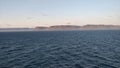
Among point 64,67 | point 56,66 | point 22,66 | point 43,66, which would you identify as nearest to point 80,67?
point 64,67

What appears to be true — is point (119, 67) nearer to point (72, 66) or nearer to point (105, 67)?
point (105, 67)

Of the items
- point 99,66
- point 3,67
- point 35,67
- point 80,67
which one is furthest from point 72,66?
point 3,67

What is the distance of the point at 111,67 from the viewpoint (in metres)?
20.2

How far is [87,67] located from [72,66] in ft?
7.88

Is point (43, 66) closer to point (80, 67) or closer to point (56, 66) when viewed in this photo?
point (56, 66)

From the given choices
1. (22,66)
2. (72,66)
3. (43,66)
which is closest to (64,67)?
(72,66)

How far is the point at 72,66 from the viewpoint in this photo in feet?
67.4

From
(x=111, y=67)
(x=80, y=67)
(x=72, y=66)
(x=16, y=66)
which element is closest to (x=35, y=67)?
(x=16, y=66)

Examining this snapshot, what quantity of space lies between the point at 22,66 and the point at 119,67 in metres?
15.8

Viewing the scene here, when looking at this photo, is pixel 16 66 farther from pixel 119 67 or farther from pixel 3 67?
pixel 119 67

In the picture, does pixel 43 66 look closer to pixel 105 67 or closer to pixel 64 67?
pixel 64 67

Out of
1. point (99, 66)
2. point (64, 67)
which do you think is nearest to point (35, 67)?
point (64, 67)

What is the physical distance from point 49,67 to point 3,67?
7.59 m

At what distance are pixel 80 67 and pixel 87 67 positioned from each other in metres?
1.10
